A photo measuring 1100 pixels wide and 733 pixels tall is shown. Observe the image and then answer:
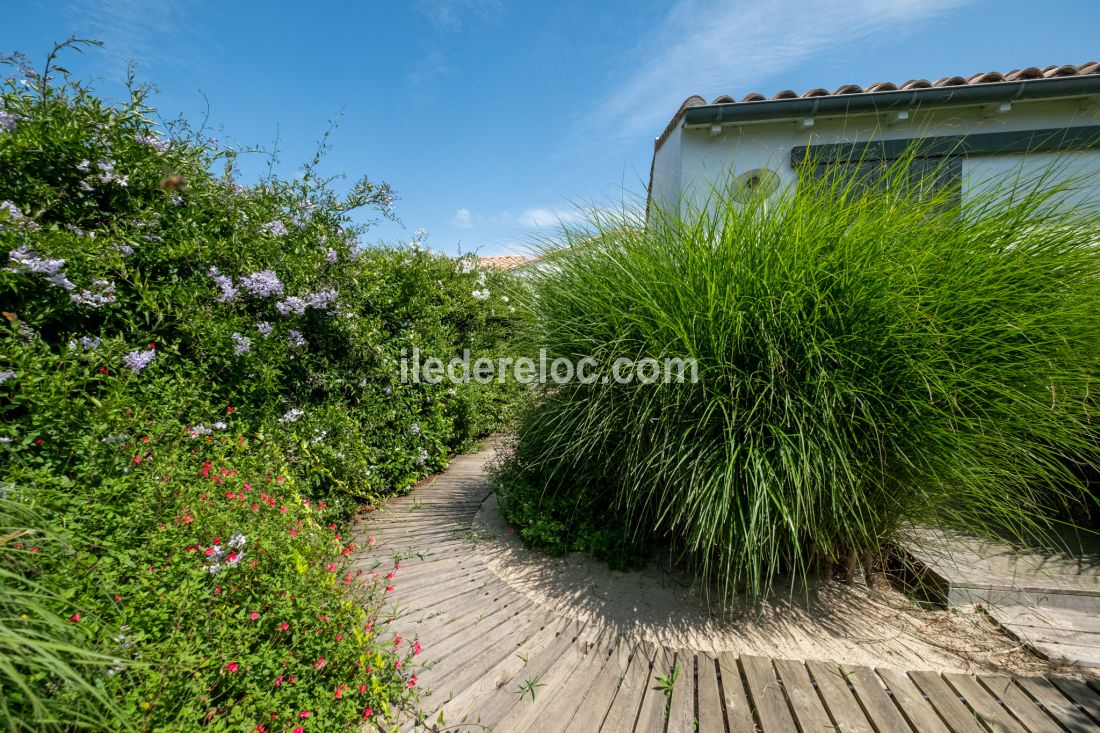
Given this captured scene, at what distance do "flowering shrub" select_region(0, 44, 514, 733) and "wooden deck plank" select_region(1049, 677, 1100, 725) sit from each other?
8.71 feet

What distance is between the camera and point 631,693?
1721 millimetres

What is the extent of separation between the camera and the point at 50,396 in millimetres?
1579

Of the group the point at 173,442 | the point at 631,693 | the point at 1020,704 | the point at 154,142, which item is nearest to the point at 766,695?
the point at 631,693

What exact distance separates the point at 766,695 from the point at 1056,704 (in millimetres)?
1137

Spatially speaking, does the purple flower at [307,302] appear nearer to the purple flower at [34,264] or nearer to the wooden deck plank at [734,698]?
the purple flower at [34,264]

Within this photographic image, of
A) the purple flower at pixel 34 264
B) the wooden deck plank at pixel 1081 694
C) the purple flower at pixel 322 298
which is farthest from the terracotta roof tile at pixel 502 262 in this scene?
the wooden deck plank at pixel 1081 694

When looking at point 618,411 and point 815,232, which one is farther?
point 618,411

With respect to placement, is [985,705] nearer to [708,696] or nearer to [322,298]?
[708,696]


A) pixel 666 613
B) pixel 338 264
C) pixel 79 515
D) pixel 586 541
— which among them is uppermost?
pixel 338 264

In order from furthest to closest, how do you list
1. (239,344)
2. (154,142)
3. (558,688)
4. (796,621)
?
1. (239,344)
2. (154,142)
3. (796,621)
4. (558,688)

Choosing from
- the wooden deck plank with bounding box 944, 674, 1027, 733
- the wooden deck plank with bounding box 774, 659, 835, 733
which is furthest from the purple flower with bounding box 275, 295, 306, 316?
the wooden deck plank with bounding box 944, 674, 1027, 733

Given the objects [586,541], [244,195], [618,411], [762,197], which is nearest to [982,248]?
[762,197]

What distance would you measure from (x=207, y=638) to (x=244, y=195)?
2760mm

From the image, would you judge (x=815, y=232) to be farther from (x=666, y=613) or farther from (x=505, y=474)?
(x=505, y=474)
